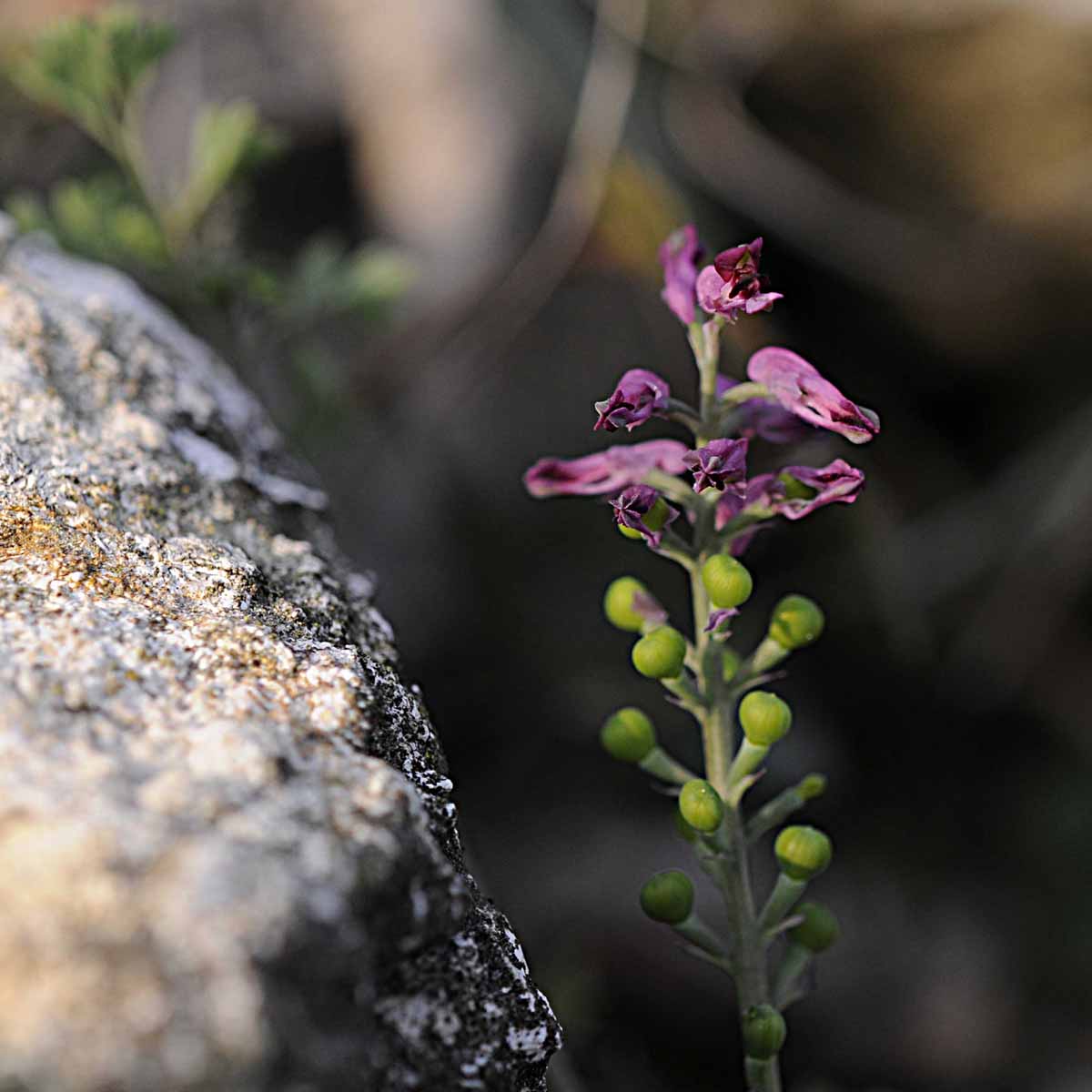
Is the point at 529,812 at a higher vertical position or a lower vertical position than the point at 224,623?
lower

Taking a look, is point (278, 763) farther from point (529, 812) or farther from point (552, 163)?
point (552, 163)

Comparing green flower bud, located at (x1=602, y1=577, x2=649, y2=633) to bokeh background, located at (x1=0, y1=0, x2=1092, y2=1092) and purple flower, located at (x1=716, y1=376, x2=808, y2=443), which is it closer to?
purple flower, located at (x1=716, y1=376, x2=808, y2=443)

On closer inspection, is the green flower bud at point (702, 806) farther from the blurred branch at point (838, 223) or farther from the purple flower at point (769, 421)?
the blurred branch at point (838, 223)

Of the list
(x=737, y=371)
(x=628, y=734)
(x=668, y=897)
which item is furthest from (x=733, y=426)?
(x=737, y=371)

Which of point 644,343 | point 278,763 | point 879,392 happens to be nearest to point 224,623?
point 278,763

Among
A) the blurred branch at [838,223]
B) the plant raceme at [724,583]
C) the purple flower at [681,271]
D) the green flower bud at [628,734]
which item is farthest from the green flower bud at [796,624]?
the blurred branch at [838,223]

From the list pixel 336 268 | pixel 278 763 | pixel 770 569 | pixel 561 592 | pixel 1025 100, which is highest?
pixel 1025 100

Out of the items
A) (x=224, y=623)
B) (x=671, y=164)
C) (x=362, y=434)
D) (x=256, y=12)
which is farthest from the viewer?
(x=256, y=12)
